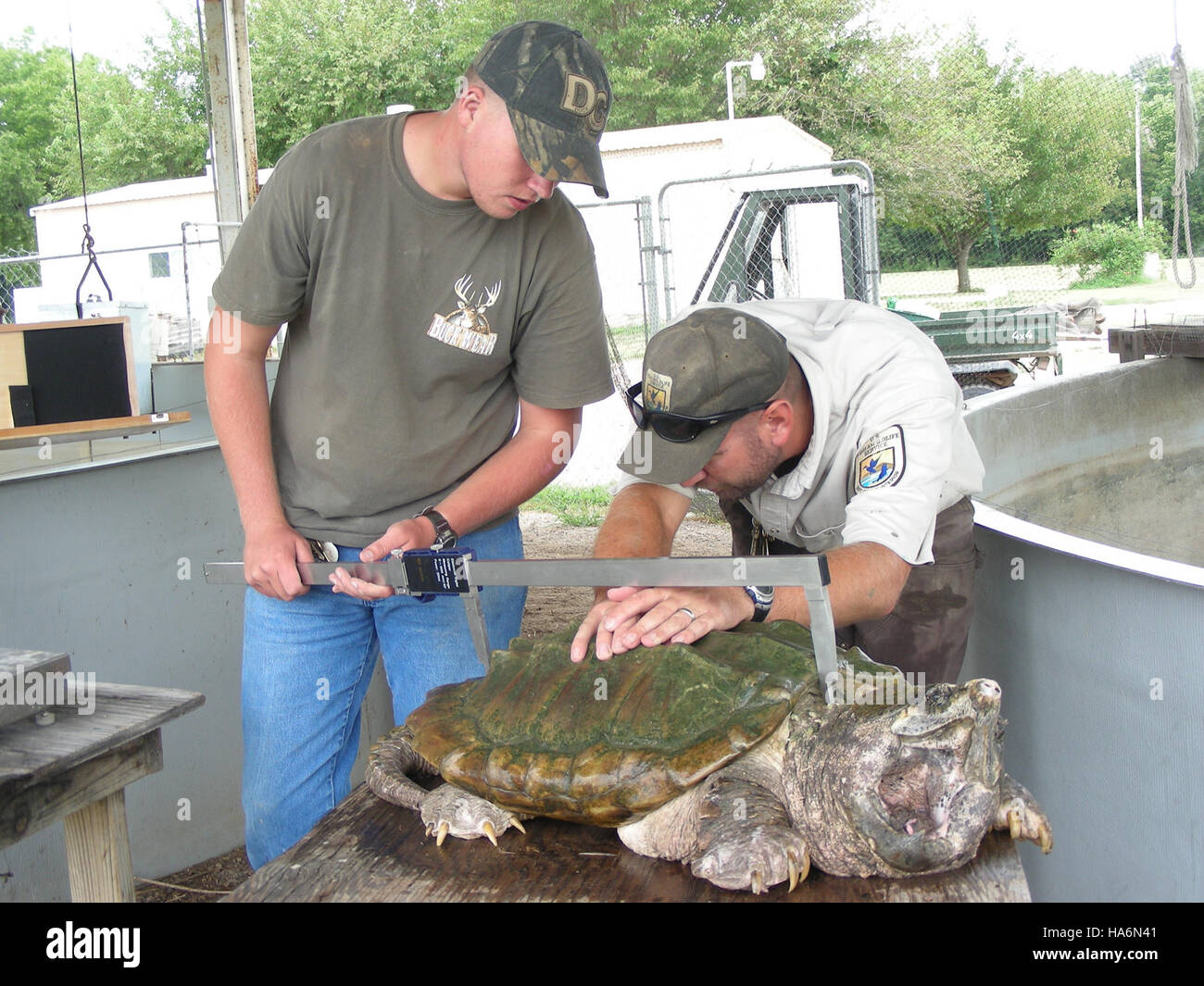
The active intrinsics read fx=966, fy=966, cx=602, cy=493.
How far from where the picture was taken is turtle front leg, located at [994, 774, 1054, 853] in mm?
1333

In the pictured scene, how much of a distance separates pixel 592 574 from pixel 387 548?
51cm

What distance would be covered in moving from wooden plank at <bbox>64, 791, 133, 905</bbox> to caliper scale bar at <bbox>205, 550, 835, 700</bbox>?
0.44 meters

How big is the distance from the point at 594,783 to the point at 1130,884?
1172 mm

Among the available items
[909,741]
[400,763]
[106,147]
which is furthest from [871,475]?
[106,147]

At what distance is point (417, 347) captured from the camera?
1.84 meters

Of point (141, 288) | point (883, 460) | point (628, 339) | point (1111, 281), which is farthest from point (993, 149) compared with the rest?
point (883, 460)

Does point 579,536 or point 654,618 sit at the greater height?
point 654,618

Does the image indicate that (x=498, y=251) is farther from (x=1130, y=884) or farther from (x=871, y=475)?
(x=1130, y=884)

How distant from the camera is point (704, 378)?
1.68 m

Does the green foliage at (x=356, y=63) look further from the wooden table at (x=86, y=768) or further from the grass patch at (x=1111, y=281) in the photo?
the wooden table at (x=86, y=768)

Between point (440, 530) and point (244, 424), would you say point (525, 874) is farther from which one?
point (244, 424)

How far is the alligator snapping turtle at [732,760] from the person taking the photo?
129 centimetres

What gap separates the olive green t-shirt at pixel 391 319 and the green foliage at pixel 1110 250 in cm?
1444

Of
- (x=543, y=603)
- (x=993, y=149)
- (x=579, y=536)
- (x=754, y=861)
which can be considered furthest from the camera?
(x=993, y=149)
